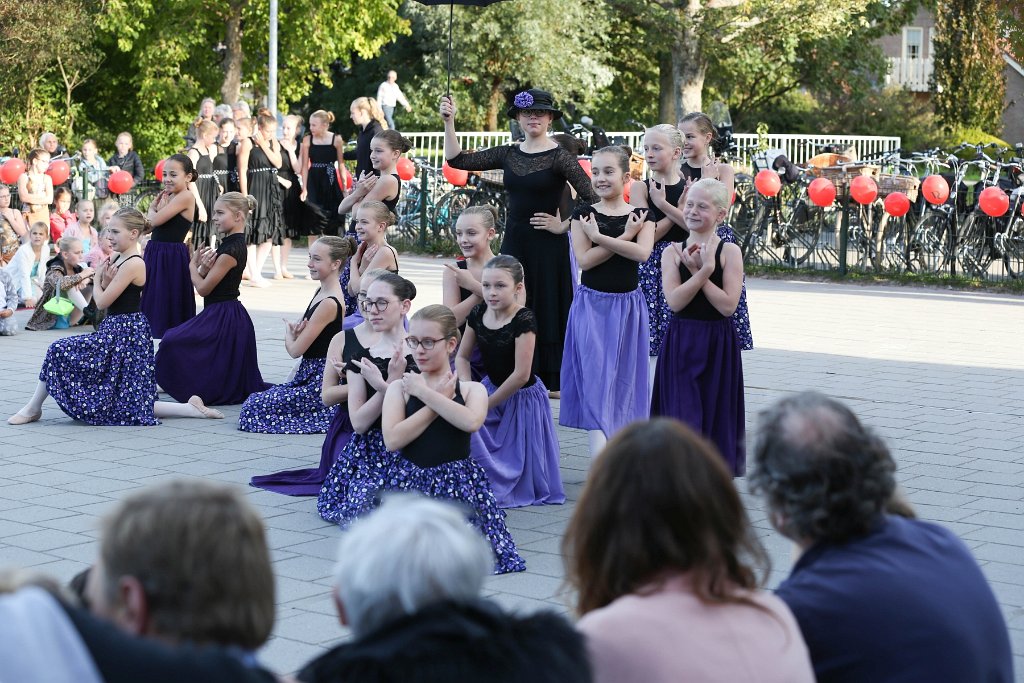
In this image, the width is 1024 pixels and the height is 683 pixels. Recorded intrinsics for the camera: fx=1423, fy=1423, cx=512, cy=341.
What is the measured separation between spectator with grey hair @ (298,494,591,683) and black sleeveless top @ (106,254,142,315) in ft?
21.8

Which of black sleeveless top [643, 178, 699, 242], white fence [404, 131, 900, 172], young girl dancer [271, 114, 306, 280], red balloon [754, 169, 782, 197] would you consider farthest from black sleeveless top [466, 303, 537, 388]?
white fence [404, 131, 900, 172]

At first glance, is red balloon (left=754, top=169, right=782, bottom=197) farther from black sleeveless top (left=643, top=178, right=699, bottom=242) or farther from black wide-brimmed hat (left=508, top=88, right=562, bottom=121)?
black wide-brimmed hat (left=508, top=88, right=562, bottom=121)

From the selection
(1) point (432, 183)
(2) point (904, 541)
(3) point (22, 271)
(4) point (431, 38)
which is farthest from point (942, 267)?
(4) point (431, 38)

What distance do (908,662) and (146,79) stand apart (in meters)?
34.3

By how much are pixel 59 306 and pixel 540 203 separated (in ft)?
19.3

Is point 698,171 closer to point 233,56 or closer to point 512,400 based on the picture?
point 512,400

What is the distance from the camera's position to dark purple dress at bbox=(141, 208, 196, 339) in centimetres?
1055

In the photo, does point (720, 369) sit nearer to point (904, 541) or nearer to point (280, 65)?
point (904, 541)

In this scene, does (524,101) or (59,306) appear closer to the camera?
(524,101)

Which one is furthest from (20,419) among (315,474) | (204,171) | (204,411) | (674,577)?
(204,171)

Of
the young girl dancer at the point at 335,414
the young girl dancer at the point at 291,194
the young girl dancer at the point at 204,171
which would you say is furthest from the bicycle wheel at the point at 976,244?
the young girl dancer at the point at 335,414

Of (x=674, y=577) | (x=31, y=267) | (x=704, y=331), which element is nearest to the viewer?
(x=674, y=577)

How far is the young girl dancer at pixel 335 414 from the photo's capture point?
675 cm

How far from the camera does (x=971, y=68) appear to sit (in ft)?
137
